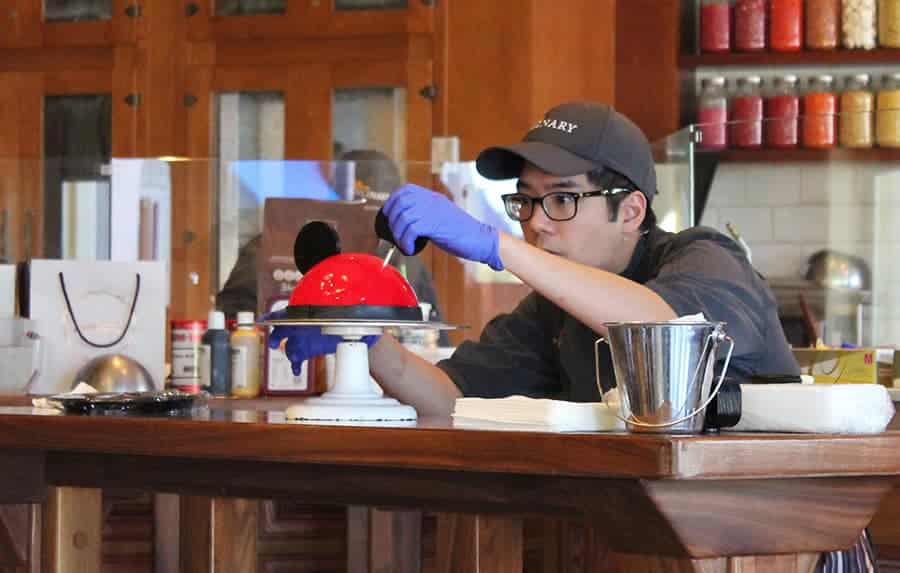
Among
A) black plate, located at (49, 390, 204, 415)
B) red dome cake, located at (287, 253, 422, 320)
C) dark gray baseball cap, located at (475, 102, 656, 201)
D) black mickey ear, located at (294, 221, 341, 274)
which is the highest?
dark gray baseball cap, located at (475, 102, 656, 201)

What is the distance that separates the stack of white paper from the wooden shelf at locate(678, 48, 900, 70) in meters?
3.18

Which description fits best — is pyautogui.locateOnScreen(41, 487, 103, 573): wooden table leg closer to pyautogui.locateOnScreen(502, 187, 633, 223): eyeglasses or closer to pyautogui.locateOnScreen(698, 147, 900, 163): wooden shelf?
pyautogui.locateOnScreen(502, 187, 633, 223): eyeglasses

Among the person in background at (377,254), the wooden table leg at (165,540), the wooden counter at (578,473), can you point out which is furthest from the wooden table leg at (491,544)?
the person in background at (377,254)

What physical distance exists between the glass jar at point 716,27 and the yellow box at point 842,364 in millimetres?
2123

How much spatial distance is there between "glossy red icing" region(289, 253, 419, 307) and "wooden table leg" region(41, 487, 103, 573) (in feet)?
1.27

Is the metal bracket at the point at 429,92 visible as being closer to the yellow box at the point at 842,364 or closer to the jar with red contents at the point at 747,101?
the jar with red contents at the point at 747,101

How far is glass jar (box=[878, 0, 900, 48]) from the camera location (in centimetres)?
450

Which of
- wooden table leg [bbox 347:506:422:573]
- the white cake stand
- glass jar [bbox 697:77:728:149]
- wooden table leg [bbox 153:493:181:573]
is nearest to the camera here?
the white cake stand

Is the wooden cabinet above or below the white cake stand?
above

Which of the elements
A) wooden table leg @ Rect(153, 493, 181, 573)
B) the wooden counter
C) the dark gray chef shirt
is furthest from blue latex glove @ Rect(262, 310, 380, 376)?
wooden table leg @ Rect(153, 493, 181, 573)

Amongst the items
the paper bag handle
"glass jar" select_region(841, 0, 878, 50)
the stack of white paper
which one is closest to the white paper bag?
the paper bag handle

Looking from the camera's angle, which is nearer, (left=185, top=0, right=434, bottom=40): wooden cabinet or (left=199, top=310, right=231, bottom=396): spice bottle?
(left=199, top=310, right=231, bottom=396): spice bottle

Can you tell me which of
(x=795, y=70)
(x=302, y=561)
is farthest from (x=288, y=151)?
(x=302, y=561)

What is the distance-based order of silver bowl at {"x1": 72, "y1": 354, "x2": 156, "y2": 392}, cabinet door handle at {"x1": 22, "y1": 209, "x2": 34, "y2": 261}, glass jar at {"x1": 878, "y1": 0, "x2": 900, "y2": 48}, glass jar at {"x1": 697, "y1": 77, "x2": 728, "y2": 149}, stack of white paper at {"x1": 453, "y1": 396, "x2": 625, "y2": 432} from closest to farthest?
stack of white paper at {"x1": 453, "y1": 396, "x2": 625, "y2": 432}, silver bowl at {"x1": 72, "y1": 354, "x2": 156, "y2": 392}, cabinet door handle at {"x1": 22, "y1": 209, "x2": 34, "y2": 261}, glass jar at {"x1": 878, "y1": 0, "x2": 900, "y2": 48}, glass jar at {"x1": 697, "y1": 77, "x2": 728, "y2": 149}
